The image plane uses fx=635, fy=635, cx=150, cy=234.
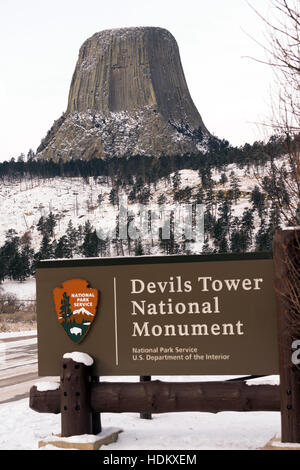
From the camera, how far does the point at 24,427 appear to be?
8.22 m

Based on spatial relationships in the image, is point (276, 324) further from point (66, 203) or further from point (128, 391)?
point (66, 203)

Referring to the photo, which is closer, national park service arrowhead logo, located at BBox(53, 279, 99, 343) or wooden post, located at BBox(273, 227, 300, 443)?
wooden post, located at BBox(273, 227, 300, 443)

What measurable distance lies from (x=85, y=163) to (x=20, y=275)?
264ft

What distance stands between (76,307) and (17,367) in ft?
29.9

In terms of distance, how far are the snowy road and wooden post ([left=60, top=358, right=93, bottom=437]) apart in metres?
4.69

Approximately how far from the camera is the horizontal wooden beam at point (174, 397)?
249 inches

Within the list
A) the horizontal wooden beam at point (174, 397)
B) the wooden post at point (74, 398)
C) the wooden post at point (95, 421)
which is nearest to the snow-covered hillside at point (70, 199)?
the wooden post at point (95, 421)

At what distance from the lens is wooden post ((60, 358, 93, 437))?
21.2 feet

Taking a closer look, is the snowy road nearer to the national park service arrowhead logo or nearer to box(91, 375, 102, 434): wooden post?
box(91, 375, 102, 434): wooden post

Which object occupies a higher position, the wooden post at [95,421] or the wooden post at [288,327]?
the wooden post at [288,327]

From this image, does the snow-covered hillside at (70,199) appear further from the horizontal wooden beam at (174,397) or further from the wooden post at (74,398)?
the wooden post at (74,398)

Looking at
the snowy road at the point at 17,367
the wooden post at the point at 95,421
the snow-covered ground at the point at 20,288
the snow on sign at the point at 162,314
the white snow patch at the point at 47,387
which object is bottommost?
the snowy road at the point at 17,367

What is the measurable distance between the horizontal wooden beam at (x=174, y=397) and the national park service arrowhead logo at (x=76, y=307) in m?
0.61

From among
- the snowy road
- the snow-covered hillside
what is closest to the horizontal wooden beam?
the snowy road
